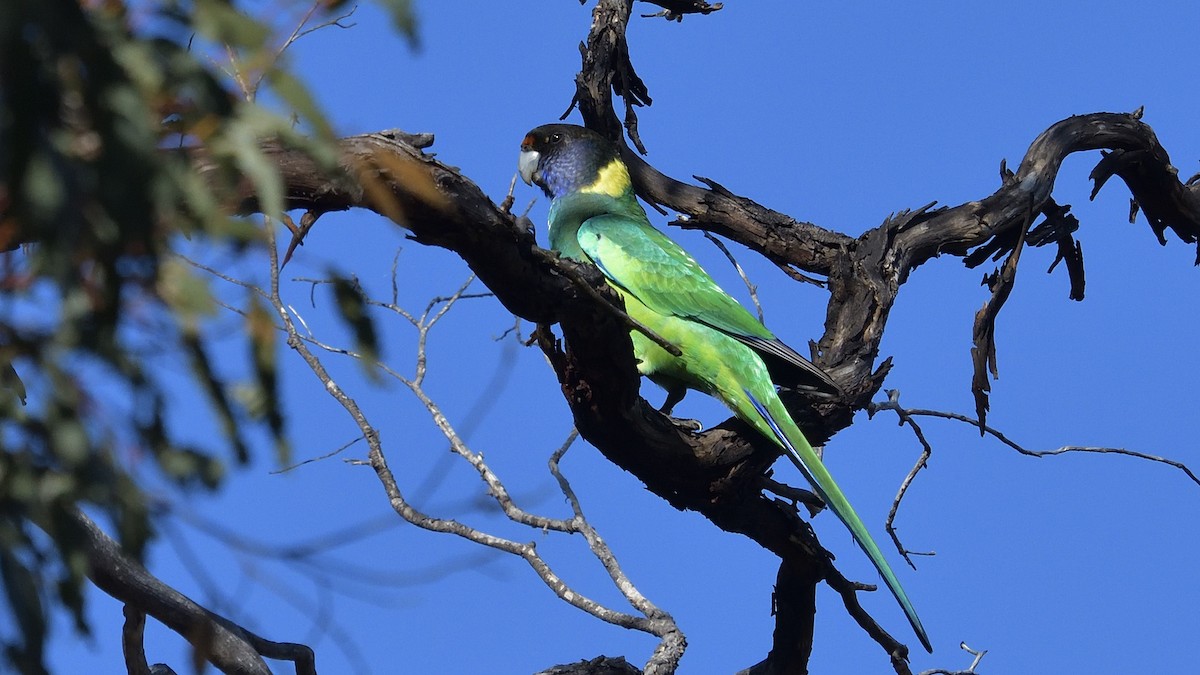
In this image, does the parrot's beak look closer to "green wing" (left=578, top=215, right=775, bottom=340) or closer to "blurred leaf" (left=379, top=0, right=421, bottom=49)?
"green wing" (left=578, top=215, right=775, bottom=340)

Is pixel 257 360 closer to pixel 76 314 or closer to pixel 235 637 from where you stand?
pixel 76 314

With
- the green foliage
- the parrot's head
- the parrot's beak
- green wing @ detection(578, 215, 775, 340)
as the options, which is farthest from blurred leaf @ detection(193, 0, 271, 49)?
the parrot's beak

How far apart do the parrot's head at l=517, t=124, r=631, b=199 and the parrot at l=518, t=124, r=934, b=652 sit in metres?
0.05

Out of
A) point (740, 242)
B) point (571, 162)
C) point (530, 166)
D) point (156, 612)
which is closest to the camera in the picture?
point (156, 612)

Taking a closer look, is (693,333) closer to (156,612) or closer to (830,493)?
(830,493)

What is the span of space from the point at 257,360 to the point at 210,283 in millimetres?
82

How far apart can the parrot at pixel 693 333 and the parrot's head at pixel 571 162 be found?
5 cm

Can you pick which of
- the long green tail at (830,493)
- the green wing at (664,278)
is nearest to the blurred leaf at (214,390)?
the long green tail at (830,493)

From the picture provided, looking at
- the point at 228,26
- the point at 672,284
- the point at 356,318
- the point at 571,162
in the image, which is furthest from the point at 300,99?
the point at 571,162

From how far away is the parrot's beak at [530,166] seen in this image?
509cm

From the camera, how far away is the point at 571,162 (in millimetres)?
4883

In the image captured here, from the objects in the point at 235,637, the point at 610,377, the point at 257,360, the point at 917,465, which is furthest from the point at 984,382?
the point at 257,360

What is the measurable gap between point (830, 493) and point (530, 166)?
7.58 feet

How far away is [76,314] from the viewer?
0.99m
